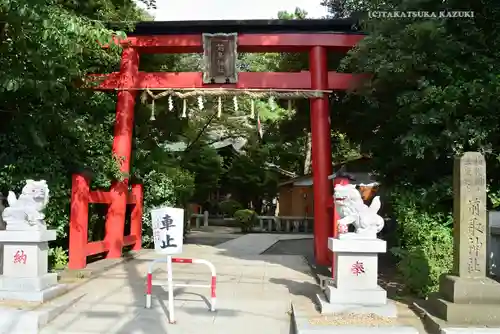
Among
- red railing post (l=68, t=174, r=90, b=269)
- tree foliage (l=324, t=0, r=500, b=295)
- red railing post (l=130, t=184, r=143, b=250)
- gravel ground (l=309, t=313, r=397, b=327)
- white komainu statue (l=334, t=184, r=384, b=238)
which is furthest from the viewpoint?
red railing post (l=130, t=184, r=143, b=250)

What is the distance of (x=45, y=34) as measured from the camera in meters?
7.91

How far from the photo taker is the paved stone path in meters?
6.90

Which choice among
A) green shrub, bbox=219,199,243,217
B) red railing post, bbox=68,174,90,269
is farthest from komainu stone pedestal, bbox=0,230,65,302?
green shrub, bbox=219,199,243,217

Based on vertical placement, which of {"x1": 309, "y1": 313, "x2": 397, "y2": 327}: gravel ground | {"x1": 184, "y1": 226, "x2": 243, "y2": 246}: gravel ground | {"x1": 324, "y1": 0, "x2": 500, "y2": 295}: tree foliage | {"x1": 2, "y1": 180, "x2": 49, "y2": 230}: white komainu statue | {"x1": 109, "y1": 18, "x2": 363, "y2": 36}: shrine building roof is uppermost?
{"x1": 109, "y1": 18, "x2": 363, "y2": 36}: shrine building roof

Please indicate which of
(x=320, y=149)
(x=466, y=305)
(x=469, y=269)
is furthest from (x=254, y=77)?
(x=466, y=305)

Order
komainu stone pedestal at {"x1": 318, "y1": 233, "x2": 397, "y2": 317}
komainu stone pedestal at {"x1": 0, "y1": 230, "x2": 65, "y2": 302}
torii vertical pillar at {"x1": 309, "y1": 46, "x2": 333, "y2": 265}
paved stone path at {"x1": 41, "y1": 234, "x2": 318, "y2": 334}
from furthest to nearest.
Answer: torii vertical pillar at {"x1": 309, "y1": 46, "x2": 333, "y2": 265}
komainu stone pedestal at {"x1": 0, "y1": 230, "x2": 65, "y2": 302}
komainu stone pedestal at {"x1": 318, "y1": 233, "x2": 397, "y2": 317}
paved stone path at {"x1": 41, "y1": 234, "x2": 318, "y2": 334}

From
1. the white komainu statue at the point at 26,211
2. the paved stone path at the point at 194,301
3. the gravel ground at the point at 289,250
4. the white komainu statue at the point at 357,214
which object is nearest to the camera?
the paved stone path at the point at 194,301

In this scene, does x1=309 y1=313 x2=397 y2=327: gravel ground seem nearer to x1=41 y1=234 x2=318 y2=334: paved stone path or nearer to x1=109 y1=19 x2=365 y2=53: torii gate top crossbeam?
x1=41 y1=234 x2=318 y2=334: paved stone path

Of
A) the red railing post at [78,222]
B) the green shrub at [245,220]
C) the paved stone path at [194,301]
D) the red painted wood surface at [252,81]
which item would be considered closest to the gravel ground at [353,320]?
the paved stone path at [194,301]

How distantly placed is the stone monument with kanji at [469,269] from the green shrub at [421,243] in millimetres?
1404

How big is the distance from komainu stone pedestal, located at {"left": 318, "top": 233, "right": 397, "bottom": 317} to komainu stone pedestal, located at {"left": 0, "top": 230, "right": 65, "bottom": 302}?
171 inches

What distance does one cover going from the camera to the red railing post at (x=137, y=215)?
14.7m

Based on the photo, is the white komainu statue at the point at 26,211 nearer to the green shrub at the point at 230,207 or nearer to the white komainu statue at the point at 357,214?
the white komainu statue at the point at 357,214

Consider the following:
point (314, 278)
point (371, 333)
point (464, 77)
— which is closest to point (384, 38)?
point (464, 77)
